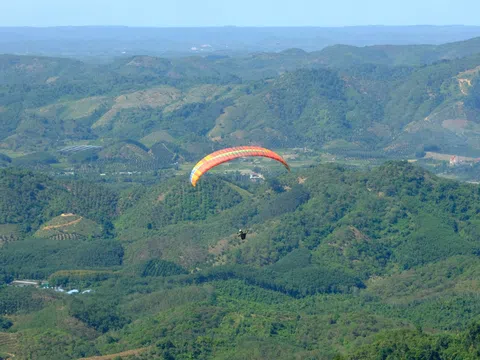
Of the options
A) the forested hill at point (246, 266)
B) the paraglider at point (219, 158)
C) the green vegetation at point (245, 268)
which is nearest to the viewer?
the paraglider at point (219, 158)

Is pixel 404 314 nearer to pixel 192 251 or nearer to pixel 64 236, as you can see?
pixel 192 251

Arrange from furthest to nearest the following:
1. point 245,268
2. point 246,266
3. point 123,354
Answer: point 246,266
point 245,268
point 123,354

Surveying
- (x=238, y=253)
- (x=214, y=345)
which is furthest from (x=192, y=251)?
(x=214, y=345)

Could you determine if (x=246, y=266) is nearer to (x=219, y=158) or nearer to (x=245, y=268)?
(x=245, y=268)

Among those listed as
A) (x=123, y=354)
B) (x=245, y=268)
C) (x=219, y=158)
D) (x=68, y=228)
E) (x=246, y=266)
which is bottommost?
(x=68, y=228)

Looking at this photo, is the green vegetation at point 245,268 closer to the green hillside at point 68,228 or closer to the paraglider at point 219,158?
the green hillside at point 68,228

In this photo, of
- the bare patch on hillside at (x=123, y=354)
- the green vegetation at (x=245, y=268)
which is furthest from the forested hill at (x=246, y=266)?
the bare patch on hillside at (x=123, y=354)

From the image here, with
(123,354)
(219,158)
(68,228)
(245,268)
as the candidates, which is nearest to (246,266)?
(245,268)

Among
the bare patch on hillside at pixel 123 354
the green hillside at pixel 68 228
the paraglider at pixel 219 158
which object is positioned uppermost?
the paraglider at pixel 219 158

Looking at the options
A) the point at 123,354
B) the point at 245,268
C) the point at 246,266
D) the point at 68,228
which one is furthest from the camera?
the point at 68,228
